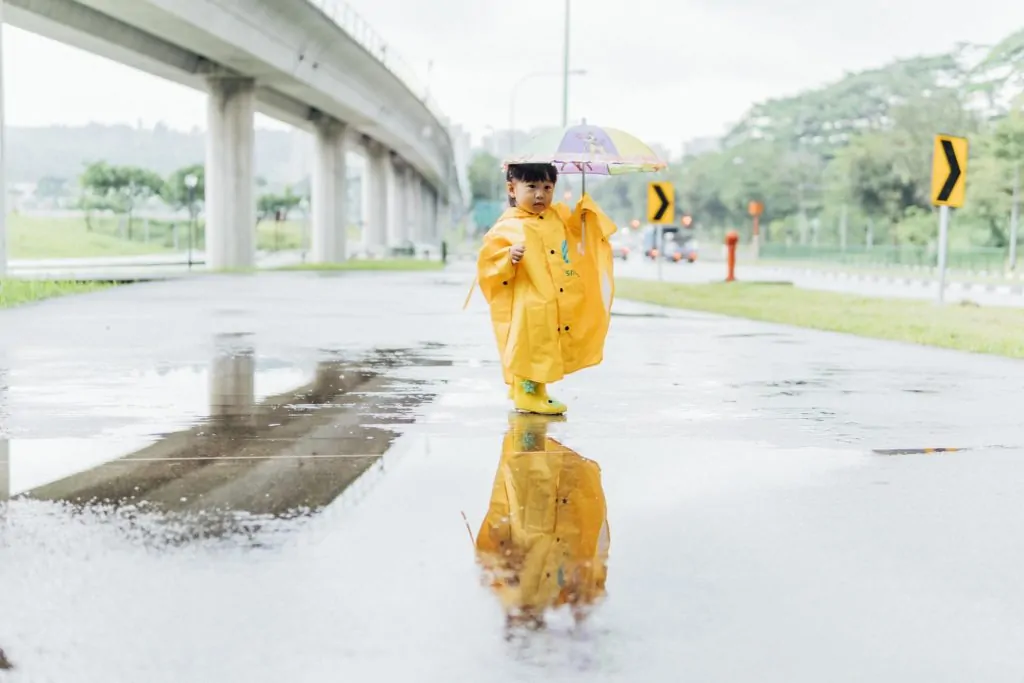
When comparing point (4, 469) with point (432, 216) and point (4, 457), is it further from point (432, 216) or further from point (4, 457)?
point (432, 216)

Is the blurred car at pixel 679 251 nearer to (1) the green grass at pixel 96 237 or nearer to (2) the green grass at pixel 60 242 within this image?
(2) the green grass at pixel 60 242

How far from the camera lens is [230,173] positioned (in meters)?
49.8

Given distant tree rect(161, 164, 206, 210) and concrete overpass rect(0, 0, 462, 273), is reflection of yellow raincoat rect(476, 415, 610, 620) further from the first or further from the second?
distant tree rect(161, 164, 206, 210)

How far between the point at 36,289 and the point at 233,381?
1539 cm

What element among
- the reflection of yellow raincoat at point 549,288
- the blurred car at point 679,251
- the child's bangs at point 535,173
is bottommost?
the blurred car at point 679,251

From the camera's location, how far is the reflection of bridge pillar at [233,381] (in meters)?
10.8

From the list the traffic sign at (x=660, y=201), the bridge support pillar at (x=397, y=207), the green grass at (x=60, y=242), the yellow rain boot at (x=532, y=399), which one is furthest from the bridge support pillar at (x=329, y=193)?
the yellow rain boot at (x=532, y=399)

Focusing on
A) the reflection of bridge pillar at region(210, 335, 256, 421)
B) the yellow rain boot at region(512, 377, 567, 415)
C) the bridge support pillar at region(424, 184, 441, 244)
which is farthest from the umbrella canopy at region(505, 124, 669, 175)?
the bridge support pillar at region(424, 184, 441, 244)

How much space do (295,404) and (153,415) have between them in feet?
3.95

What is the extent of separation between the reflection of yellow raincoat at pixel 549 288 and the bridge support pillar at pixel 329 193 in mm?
55243

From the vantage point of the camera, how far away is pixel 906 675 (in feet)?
14.1

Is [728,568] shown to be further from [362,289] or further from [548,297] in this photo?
[362,289]

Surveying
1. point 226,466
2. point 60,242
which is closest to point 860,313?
point 226,466

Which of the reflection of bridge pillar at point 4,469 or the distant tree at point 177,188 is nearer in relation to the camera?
the reflection of bridge pillar at point 4,469
